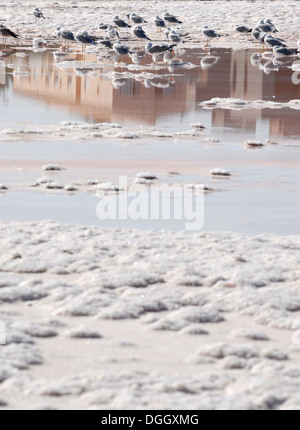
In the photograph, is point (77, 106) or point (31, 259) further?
point (77, 106)

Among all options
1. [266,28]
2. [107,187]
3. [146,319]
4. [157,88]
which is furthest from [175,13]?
[146,319]

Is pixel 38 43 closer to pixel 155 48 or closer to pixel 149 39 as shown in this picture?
pixel 149 39

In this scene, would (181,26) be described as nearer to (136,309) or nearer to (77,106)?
(77,106)

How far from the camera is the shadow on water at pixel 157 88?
16.4 metres

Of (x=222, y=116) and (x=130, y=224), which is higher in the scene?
(x=222, y=116)

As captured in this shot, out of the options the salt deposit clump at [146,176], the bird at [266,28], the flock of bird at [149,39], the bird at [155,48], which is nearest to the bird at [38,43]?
the flock of bird at [149,39]

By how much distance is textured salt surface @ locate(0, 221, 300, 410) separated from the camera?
5285mm

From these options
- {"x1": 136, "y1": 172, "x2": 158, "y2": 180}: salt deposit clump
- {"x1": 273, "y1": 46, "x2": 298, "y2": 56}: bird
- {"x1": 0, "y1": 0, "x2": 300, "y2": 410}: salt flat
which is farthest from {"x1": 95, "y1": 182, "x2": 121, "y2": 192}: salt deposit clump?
{"x1": 273, "y1": 46, "x2": 298, "y2": 56}: bird

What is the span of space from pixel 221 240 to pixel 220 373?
10.4 ft

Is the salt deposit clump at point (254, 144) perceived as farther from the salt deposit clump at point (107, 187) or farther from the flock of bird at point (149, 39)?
the flock of bird at point (149, 39)

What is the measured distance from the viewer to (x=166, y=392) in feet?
17.3

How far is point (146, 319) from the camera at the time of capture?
21.4 feet

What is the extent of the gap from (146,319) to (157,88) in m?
15.0

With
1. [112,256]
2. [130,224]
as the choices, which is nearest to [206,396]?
[112,256]
